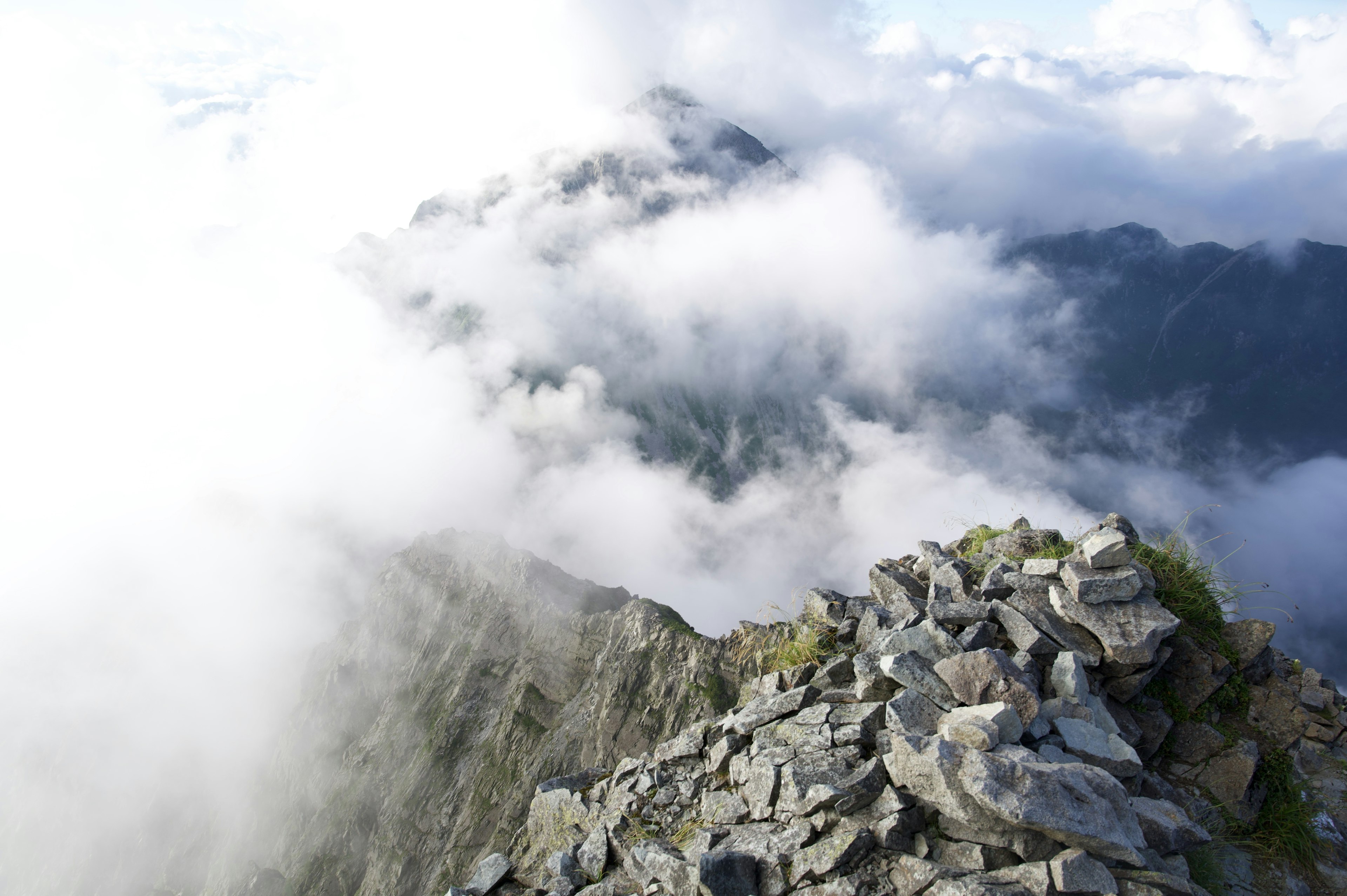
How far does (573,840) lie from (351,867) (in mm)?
146374

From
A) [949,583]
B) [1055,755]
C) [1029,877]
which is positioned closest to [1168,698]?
[949,583]

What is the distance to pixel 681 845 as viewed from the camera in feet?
34.0

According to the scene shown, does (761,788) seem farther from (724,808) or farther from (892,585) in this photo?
(892,585)

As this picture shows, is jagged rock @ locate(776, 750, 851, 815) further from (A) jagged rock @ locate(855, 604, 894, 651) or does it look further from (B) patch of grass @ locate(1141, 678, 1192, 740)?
(B) patch of grass @ locate(1141, 678, 1192, 740)

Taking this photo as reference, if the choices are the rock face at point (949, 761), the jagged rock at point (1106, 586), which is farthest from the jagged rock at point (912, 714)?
the jagged rock at point (1106, 586)

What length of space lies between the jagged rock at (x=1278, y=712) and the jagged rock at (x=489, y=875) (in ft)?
47.3

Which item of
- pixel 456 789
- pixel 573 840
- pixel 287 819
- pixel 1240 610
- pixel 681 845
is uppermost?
pixel 1240 610

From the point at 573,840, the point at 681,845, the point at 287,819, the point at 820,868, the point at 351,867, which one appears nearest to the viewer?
the point at 820,868

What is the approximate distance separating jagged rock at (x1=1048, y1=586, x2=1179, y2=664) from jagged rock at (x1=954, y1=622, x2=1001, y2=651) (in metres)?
1.44

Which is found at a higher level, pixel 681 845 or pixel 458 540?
pixel 681 845

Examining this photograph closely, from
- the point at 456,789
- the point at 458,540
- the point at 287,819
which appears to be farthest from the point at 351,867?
the point at 458,540

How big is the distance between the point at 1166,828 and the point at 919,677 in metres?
3.61

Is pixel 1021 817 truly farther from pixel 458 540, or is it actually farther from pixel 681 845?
pixel 458 540

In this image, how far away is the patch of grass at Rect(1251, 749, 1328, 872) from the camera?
35.1 ft
